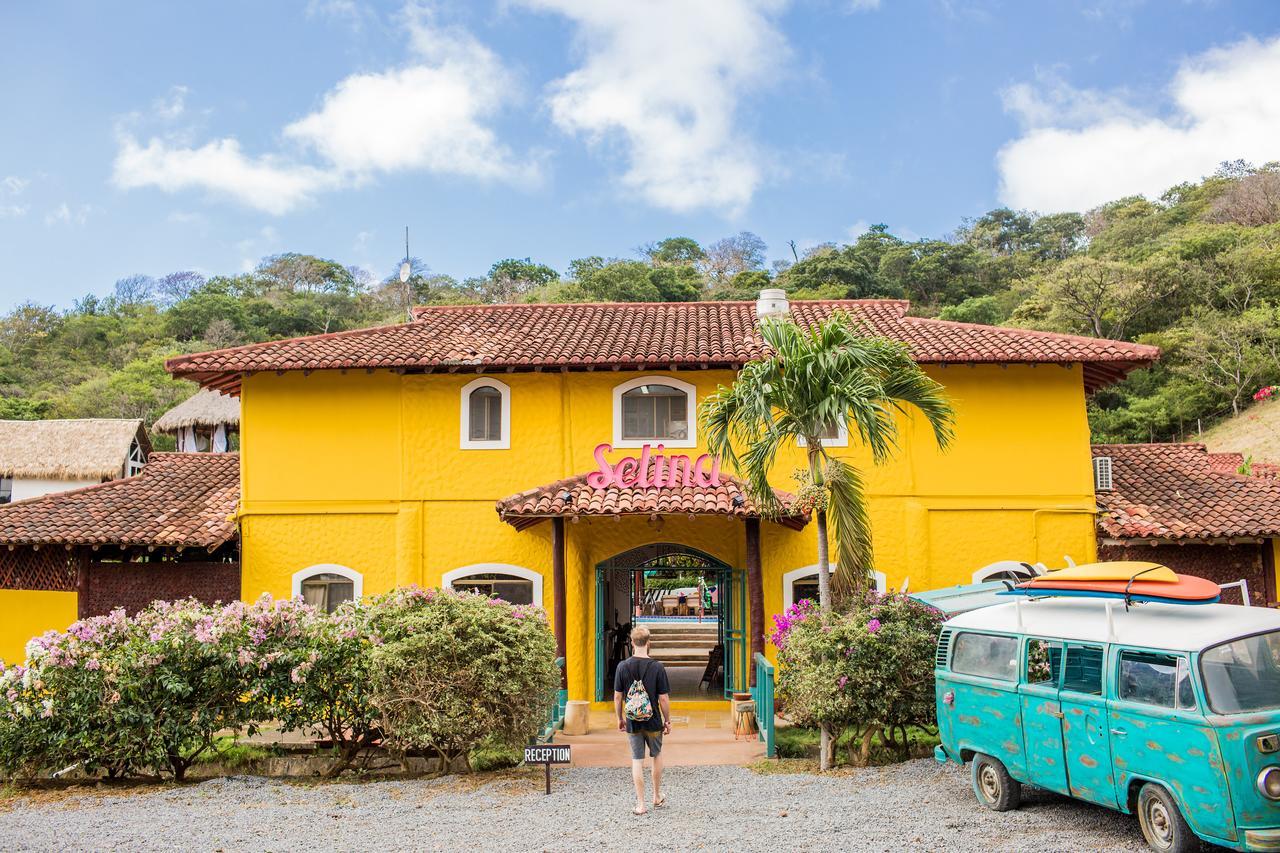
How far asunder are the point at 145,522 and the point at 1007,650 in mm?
13918

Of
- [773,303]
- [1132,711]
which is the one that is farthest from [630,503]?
[1132,711]

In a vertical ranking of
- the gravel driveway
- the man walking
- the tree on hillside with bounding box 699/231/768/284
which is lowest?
the gravel driveway

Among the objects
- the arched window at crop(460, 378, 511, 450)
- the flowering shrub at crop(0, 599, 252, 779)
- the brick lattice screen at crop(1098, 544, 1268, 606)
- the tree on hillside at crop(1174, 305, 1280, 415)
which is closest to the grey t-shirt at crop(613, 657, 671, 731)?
the flowering shrub at crop(0, 599, 252, 779)

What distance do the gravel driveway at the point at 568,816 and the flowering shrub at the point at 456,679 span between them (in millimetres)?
585

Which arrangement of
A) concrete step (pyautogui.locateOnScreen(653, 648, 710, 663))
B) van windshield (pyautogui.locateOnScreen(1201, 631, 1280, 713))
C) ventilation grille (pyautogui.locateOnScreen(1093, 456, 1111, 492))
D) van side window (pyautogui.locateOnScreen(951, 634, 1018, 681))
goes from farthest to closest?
concrete step (pyautogui.locateOnScreen(653, 648, 710, 663)) < ventilation grille (pyautogui.locateOnScreen(1093, 456, 1111, 492)) < van side window (pyautogui.locateOnScreen(951, 634, 1018, 681)) < van windshield (pyautogui.locateOnScreen(1201, 631, 1280, 713))

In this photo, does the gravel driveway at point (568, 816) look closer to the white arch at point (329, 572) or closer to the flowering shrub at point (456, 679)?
the flowering shrub at point (456, 679)

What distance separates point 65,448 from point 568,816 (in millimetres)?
34291

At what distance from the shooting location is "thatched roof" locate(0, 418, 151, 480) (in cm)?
3612

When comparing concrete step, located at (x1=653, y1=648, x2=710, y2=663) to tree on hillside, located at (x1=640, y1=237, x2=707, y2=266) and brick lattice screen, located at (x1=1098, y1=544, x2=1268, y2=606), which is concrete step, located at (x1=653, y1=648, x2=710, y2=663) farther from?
tree on hillside, located at (x1=640, y1=237, x2=707, y2=266)

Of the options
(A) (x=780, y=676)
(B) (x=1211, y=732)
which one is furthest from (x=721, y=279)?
(B) (x=1211, y=732)

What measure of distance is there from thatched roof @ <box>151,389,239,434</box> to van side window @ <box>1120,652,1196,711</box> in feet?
124

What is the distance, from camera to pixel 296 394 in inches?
679

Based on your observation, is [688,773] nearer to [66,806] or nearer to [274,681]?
[274,681]

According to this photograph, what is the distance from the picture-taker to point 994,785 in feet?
30.1
